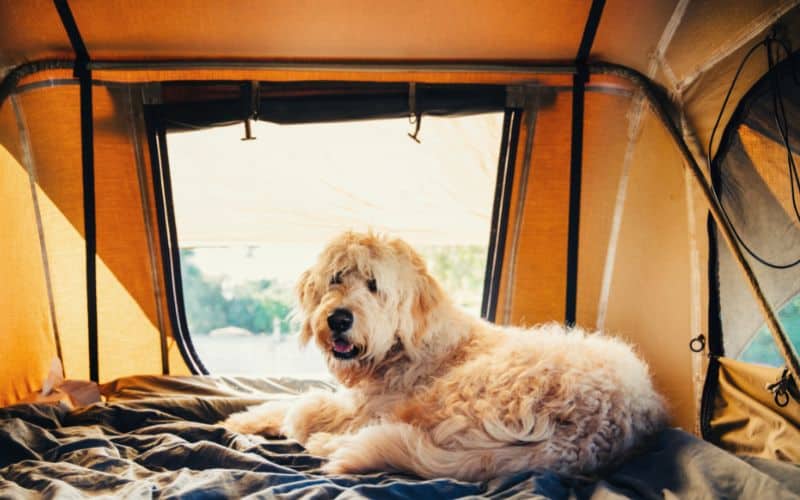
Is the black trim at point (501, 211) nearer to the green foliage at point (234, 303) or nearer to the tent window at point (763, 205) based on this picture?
the tent window at point (763, 205)

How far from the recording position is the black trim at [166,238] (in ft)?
11.0

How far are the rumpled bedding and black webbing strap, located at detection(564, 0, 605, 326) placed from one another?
4.16 ft

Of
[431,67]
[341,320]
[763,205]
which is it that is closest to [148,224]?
[341,320]

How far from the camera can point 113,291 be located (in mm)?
3443

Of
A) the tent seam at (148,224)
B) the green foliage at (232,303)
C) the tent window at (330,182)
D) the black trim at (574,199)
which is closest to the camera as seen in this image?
the black trim at (574,199)

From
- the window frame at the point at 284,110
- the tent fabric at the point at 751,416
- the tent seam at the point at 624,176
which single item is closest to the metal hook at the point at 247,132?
the window frame at the point at 284,110

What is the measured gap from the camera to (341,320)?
7.85 ft

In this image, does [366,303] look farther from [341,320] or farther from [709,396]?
[709,396]

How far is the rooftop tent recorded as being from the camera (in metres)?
2.86

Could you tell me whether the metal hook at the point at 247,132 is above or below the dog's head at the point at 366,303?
above

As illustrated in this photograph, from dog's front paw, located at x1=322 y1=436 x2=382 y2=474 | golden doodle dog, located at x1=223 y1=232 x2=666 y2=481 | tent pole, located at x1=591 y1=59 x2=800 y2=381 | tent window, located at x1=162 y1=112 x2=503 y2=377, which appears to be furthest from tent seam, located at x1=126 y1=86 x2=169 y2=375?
tent pole, located at x1=591 y1=59 x2=800 y2=381

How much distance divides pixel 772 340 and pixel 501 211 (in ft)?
4.93

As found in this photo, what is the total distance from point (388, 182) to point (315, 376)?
3.93ft

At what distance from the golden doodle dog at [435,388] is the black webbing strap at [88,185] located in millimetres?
1110
